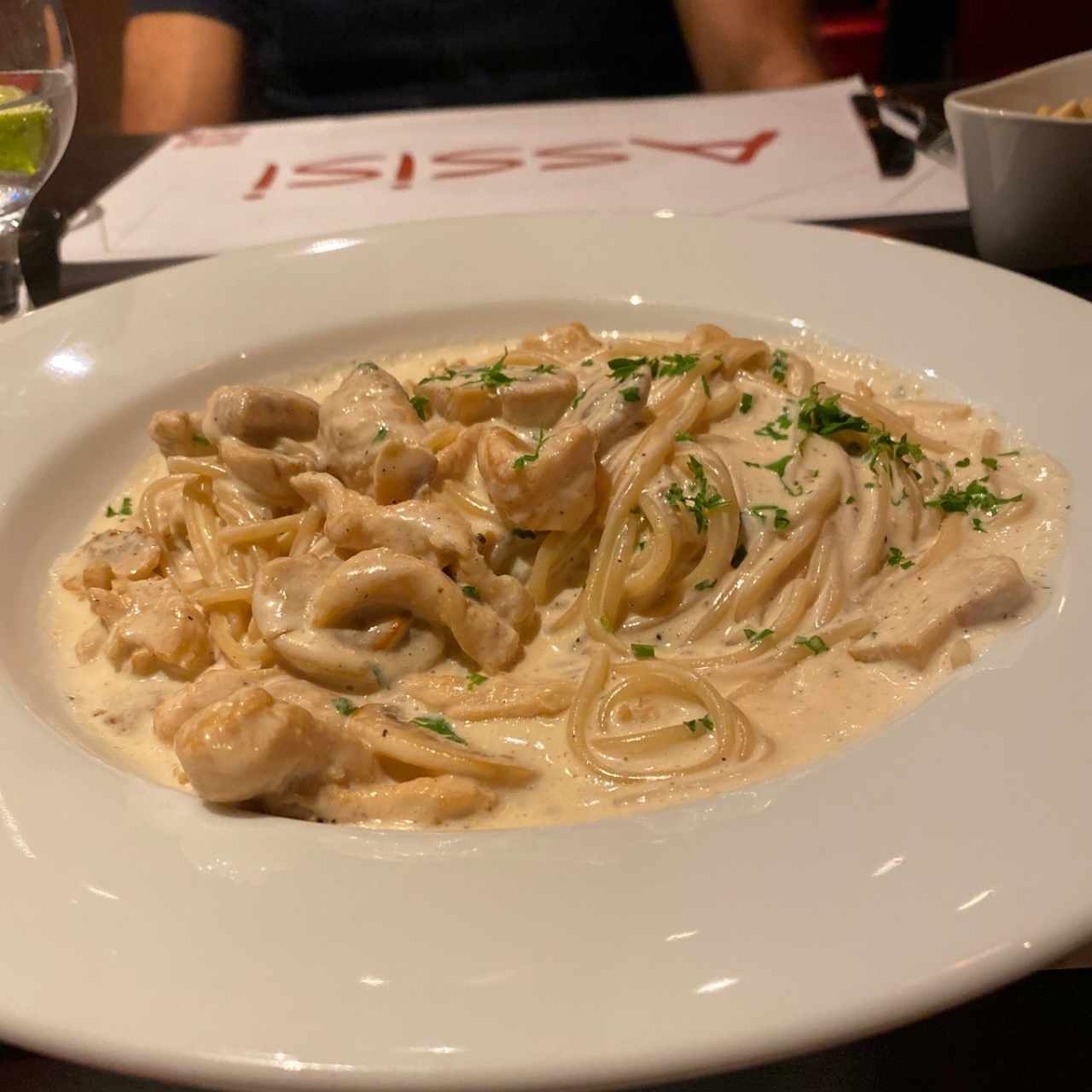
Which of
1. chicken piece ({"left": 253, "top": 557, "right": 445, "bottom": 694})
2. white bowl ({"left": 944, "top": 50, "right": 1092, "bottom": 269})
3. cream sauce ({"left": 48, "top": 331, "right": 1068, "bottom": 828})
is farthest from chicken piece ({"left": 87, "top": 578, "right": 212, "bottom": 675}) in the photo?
white bowl ({"left": 944, "top": 50, "right": 1092, "bottom": 269})

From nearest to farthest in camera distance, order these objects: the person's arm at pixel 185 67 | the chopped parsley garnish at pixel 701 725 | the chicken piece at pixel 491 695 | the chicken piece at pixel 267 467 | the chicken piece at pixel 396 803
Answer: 1. the chicken piece at pixel 396 803
2. the chopped parsley garnish at pixel 701 725
3. the chicken piece at pixel 491 695
4. the chicken piece at pixel 267 467
5. the person's arm at pixel 185 67

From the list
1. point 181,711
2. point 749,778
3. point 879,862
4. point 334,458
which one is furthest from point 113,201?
point 879,862

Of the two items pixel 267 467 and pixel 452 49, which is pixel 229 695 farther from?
pixel 452 49

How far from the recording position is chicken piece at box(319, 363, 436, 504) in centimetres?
254

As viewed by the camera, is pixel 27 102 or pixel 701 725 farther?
pixel 27 102

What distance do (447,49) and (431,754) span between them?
5.67 meters

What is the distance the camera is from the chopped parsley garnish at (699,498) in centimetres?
252

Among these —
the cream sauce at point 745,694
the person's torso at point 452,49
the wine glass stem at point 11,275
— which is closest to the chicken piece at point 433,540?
the cream sauce at point 745,694

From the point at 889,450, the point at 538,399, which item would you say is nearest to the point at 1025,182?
the point at 889,450

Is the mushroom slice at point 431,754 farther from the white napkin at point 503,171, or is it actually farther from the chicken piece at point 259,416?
the white napkin at point 503,171

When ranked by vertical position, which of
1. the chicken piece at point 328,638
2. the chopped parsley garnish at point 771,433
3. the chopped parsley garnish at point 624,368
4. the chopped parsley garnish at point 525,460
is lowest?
the chicken piece at point 328,638

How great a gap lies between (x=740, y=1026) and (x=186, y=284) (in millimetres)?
3123

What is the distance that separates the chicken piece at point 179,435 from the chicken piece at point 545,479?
3.19ft

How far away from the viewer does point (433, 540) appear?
7.75 ft
